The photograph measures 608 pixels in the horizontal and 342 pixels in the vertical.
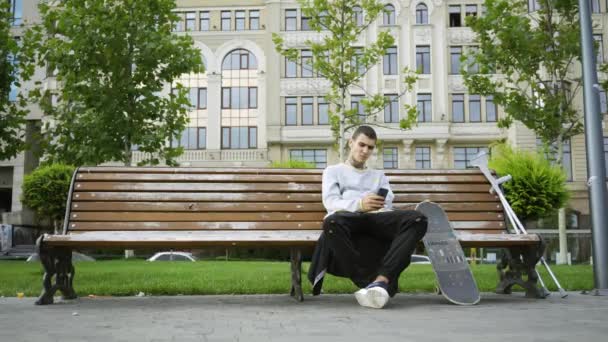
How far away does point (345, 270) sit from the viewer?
4742mm

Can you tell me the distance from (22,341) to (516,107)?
18.0 meters

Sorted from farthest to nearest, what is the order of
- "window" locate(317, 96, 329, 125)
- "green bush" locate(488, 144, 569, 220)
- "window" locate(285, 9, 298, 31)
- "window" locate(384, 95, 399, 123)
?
"window" locate(285, 9, 298, 31), "window" locate(317, 96, 329, 125), "window" locate(384, 95, 399, 123), "green bush" locate(488, 144, 569, 220)

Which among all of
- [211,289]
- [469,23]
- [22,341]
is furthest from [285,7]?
[22,341]

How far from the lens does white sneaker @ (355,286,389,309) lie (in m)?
4.46

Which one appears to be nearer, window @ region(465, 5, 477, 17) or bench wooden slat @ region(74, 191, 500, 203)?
bench wooden slat @ region(74, 191, 500, 203)

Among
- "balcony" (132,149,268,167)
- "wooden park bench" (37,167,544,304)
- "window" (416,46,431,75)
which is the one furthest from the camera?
"window" (416,46,431,75)

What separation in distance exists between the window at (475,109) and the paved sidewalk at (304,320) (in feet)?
116

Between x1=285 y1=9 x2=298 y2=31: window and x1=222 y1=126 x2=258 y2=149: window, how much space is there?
6.98 metres

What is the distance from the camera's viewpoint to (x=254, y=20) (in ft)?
139

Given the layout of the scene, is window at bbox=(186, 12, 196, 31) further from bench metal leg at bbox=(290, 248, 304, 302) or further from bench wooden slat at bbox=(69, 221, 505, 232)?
bench metal leg at bbox=(290, 248, 304, 302)

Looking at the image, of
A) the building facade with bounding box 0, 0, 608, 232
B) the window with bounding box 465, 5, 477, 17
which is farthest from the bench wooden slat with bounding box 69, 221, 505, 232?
the window with bounding box 465, 5, 477, 17

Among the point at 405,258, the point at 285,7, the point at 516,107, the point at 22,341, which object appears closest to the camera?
the point at 22,341

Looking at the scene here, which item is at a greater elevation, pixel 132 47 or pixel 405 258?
pixel 132 47

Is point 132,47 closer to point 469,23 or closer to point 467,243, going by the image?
point 469,23
